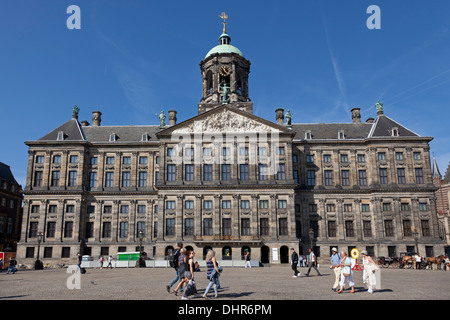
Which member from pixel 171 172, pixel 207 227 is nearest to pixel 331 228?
pixel 207 227

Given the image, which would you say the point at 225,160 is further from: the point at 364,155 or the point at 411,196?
the point at 411,196

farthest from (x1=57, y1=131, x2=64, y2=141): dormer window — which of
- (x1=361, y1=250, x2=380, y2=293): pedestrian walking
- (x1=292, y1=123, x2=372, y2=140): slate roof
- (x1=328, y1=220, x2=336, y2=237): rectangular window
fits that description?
(x1=361, y1=250, x2=380, y2=293): pedestrian walking

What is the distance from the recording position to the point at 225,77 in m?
62.6

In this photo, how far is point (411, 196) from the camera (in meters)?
54.7

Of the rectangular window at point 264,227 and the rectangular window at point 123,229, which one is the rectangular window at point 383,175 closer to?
the rectangular window at point 264,227

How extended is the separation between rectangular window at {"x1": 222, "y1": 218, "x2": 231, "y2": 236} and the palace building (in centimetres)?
28

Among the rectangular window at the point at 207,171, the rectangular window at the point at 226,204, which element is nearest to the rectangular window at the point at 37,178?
the rectangular window at the point at 207,171

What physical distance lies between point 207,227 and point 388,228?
26240 mm

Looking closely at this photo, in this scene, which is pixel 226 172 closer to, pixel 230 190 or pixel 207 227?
pixel 230 190

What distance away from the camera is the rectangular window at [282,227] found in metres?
51.1

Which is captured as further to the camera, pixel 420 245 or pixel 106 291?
pixel 420 245

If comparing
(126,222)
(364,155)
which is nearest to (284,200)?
(364,155)

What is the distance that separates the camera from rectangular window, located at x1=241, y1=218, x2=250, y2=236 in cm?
5109
